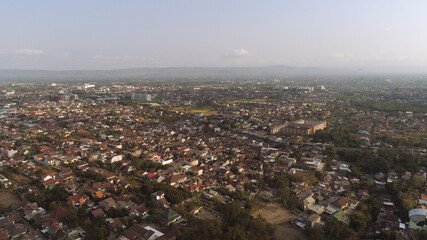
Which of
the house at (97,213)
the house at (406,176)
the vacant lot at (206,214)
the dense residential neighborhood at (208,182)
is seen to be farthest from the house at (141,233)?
the house at (406,176)

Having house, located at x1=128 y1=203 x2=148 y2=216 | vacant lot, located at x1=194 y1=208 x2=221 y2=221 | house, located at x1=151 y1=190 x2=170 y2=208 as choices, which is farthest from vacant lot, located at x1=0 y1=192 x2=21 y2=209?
vacant lot, located at x1=194 y1=208 x2=221 y2=221

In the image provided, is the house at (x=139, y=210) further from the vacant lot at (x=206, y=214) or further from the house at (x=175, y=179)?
the house at (x=175, y=179)

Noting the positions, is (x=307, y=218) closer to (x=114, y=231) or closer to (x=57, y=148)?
(x=114, y=231)

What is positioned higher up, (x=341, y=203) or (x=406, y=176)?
(x=406, y=176)

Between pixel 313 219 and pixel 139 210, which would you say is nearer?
pixel 313 219

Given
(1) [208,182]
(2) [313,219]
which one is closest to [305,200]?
(2) [313,219]

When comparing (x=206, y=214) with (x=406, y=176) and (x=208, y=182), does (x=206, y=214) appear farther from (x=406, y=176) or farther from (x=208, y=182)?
(x=406, y=176)
